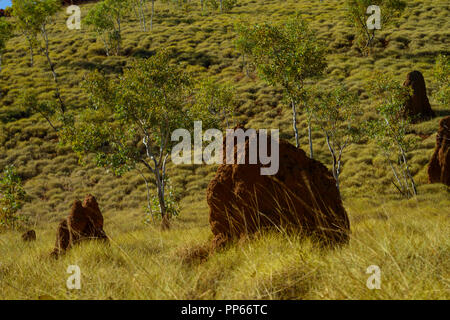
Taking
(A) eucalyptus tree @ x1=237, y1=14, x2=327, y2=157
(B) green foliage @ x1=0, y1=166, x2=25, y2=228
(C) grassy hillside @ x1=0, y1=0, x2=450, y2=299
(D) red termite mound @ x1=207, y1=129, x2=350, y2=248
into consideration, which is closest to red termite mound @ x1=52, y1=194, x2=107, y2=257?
(C) grassy hillside @ x1=0, y1=0, x2=450, y2=299

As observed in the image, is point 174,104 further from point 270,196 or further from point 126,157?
point 270,196

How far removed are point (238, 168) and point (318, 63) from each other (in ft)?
61.0

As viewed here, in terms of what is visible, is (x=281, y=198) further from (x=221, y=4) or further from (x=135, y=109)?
(x=221, y=4)

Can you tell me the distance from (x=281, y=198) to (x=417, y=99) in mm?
30865

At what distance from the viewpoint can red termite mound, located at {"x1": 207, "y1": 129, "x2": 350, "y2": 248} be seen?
5652 mm

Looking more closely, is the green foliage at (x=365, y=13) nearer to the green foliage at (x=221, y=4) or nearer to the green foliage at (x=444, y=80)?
the green foliage at (x=444, y=80)

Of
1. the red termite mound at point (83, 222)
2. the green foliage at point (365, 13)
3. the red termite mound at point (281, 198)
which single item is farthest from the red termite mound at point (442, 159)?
the green foliage at point (365, 13)

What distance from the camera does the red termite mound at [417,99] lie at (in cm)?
2977

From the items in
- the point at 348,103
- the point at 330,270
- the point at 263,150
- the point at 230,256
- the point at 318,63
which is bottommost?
the point at 230,256

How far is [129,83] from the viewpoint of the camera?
16422mm

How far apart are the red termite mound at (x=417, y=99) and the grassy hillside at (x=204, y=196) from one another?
167 cm

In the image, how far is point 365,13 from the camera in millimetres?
51094

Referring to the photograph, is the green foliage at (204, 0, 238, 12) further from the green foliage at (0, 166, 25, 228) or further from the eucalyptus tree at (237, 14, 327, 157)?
the green foliage at (0, 166, 25, 228)
